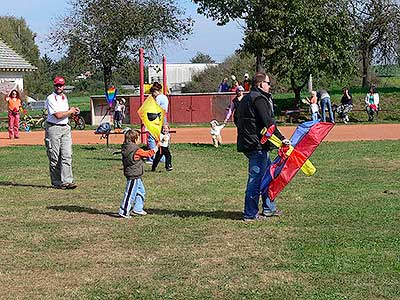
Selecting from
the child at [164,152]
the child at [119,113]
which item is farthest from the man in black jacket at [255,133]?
the child at [119,113]

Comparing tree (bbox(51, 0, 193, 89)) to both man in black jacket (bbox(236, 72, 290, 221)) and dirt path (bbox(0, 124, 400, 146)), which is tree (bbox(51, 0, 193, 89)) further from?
man in black jacket (bbox(236, 72, 290, 221))

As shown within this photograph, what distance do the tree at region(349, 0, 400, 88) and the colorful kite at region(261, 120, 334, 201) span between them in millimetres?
37995

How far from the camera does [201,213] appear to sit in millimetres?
10492

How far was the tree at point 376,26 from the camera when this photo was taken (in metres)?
47.5

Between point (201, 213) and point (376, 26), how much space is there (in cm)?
3984

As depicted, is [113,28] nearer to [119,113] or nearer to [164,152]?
[119,113]

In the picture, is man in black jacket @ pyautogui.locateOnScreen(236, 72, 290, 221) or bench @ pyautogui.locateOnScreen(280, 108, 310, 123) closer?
man in black jacket @ pyautogui.locateOnScreen(236, 72, 290, 221)

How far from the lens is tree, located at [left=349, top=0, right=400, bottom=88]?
47456 millimetres

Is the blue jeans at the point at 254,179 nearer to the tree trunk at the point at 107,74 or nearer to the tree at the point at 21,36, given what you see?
the tree trunk at the point at 107,74

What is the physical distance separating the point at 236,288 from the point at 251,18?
116 ft

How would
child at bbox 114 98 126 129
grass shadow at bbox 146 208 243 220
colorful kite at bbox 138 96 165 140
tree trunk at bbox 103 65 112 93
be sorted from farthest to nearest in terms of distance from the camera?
1. tree trunk at bbox 103 65 112 93
2. child at bbox 114 98 126 129
3. colorful kite at bbox 138 96 165 140
4. grass shadow at bbox 146 208 243 220

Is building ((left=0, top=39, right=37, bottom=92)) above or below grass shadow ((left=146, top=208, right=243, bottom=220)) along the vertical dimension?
above

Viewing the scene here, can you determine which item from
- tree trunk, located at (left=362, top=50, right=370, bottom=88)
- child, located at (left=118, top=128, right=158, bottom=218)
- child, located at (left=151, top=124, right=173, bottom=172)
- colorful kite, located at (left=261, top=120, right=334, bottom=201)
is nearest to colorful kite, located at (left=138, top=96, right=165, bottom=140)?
child, located at (left=151, top=124, right=173, bottom=172)

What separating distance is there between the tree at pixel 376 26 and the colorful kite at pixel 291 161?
37995 mm
